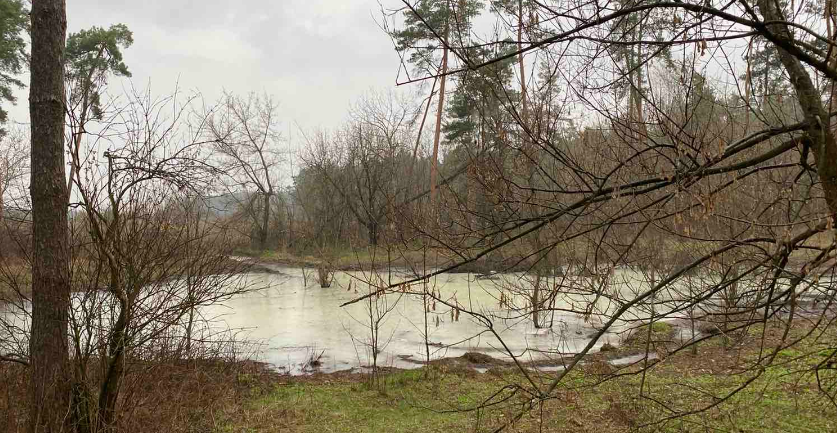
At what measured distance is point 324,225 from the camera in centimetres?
2680

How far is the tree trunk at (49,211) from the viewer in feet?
13.9

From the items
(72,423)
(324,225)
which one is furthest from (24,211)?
(324,225)

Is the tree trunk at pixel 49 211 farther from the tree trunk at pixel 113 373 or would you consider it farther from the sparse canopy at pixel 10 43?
the sparse canopy at pixel 10 43

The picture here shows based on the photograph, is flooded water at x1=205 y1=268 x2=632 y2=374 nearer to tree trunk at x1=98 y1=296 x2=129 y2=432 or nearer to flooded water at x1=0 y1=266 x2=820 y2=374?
flooded water at x1=0 y1=266 x2=820 y2=374

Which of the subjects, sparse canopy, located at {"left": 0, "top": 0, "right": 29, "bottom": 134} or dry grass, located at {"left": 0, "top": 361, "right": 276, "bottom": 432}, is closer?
dry grass, located at {"left": 0, "top": 361, "right": 276, "bottom": 432}

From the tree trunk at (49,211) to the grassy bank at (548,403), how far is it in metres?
2.55

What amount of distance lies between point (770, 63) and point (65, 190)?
531cm

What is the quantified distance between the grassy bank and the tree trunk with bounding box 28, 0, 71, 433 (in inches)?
100

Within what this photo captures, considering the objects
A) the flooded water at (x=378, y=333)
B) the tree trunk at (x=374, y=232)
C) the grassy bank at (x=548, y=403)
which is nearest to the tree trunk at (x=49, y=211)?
the grassy bank at (x=548, y=403)

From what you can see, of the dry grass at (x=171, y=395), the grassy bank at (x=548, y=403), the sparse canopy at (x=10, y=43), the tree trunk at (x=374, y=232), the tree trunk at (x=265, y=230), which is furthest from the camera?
the tree trunk at (x=265, y=230)

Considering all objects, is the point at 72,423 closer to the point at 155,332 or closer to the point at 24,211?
the point at 155,332

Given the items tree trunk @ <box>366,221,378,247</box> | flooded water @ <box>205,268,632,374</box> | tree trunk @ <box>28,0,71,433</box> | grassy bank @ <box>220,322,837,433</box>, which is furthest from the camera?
flooded water @ <box>205,268,632,374</box>

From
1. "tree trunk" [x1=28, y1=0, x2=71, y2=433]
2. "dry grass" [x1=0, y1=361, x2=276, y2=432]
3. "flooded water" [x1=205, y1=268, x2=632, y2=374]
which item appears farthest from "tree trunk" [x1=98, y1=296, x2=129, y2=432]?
"flooded water" [x1=205, y1=268, x2=632, y2=374]

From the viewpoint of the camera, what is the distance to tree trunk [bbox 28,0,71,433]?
4250mm
